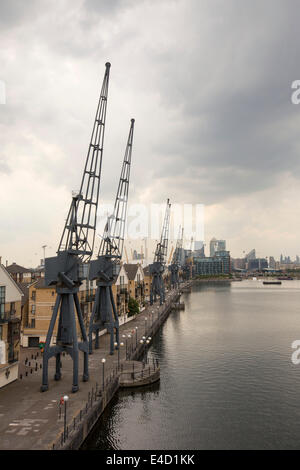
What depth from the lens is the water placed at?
29020 millimetres

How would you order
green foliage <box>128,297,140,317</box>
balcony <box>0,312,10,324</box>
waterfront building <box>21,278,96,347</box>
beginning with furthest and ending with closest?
green foliage <box>128,297,140,317</box>
waterfront building <box>21,278,96,347</box>
balcony <box>0,312,10,324</box>

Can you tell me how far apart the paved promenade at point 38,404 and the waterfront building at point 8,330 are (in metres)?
1.46

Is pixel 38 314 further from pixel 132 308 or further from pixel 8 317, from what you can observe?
pixel 132 308

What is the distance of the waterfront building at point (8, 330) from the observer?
34812 millimetres

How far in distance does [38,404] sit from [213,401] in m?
19.4

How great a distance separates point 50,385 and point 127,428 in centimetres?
960

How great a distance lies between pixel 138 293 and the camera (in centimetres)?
10356

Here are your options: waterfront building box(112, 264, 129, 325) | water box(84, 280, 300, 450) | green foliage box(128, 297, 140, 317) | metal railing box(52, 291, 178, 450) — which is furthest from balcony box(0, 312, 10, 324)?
green foliage box(128, 297, 140, 317)

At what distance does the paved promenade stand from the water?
11.0ft

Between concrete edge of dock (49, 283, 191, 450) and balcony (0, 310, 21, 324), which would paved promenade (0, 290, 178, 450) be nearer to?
concrete edge of dock (49, 283, 191, 450)

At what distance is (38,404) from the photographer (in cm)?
2967

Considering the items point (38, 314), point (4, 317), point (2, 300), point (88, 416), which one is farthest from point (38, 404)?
point (38, 314)

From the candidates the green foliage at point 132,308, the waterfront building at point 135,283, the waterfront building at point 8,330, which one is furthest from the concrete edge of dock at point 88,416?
the waterfront building at point 135,283
